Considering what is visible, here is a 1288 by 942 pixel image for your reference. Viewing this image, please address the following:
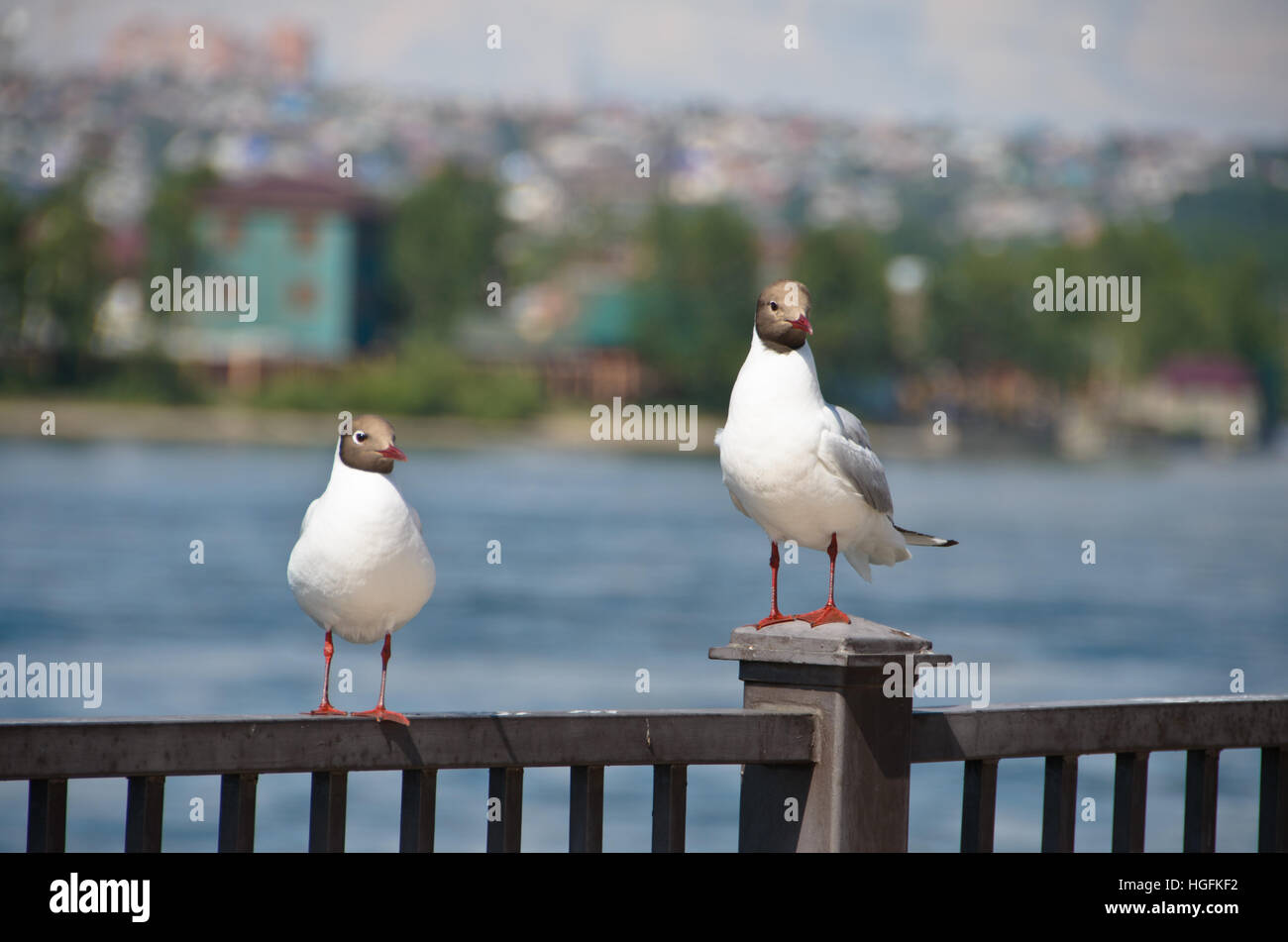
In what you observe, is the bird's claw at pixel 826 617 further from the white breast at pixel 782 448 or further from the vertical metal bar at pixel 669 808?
the vertical metal bar at pixel 669 808

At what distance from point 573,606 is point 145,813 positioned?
33323mm

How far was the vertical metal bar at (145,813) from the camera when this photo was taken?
9.81 ft

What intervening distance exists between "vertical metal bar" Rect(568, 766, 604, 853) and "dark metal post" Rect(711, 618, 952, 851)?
1.24 feet

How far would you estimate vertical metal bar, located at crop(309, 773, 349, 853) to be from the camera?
3.13 metres

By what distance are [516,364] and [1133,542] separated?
3642 cm

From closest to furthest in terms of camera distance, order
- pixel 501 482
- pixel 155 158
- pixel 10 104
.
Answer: pixel 501 482 < pixel 10 104 < pixel 155 158

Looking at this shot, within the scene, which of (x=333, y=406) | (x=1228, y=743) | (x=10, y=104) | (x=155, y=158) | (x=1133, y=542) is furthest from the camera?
(x=155, y=158)

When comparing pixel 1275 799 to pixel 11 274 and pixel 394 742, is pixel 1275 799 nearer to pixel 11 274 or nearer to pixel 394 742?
pixel 394 742

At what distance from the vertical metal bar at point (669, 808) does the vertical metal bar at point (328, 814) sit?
0.64m

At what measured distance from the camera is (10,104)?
5645 inches

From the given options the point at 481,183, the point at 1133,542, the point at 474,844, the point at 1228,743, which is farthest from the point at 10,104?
the point at 1228,743

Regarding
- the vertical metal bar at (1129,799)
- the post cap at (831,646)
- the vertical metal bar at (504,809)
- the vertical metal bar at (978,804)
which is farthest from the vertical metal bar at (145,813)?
the vertical metal bar at (1129,799)

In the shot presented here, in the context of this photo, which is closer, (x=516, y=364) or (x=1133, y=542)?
(x=1133, y=542)
